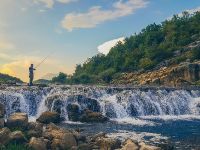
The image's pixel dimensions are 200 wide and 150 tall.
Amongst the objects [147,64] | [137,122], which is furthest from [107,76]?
[137,122]

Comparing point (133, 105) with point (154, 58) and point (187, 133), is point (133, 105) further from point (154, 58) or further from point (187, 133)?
point (154, 58)

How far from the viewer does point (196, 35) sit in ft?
373

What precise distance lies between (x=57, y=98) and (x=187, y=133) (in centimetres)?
1718

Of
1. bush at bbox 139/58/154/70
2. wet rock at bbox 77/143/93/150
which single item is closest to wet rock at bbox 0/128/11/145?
wet rock at bbox 77/143/93/150

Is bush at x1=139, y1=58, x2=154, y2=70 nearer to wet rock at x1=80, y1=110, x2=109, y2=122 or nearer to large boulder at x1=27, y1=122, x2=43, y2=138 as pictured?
wet rock at x1=80, y1=110, x2=109, y2=122

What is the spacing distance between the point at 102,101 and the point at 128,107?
336 cm

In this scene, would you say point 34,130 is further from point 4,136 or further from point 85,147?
point 85,147

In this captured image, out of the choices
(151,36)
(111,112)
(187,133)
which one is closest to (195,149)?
(187,133)

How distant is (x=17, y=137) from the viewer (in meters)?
23.7

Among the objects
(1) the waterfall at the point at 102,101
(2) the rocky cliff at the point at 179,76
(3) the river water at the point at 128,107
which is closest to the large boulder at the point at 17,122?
(3) the river water at the point at 128,107

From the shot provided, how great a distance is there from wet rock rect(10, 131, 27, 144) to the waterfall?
20.4 metres

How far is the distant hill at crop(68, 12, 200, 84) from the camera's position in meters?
103

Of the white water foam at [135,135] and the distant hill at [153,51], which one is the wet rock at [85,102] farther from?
the distant hill at [153,51]

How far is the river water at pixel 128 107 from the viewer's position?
115 feet
